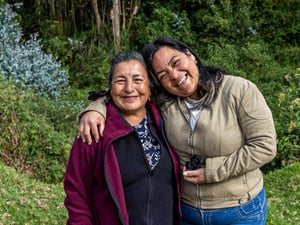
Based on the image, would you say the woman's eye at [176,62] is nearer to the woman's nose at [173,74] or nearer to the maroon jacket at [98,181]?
A: the woman's nose at [173,74]

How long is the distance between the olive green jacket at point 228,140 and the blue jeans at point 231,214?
0.10ft

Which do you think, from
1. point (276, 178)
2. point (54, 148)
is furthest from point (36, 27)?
point (276, 178)

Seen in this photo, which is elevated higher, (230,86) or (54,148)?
(230,86)

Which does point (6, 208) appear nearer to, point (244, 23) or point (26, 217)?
point (26, 217)

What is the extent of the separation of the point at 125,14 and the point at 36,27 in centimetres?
181

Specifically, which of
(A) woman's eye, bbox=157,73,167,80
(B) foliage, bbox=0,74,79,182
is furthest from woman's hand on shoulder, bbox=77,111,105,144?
(B) foliage, bbox=0,74,79,182

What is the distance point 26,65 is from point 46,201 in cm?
376

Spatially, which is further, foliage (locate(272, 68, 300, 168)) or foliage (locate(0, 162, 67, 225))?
foliage (locate(272, 68, 300, 168))

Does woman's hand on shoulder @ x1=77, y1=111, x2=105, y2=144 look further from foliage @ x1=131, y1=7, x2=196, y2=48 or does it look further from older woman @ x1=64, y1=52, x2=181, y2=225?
foliage @ x1=131, y1=7, x2=196, y2=48

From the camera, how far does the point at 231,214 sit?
2.84 meters

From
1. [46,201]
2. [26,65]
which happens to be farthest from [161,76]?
[26,65]

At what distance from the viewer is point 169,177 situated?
2857 mm

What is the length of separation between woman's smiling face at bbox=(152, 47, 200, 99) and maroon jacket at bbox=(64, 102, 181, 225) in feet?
1.02

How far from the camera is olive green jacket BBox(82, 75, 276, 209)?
2.73 m
